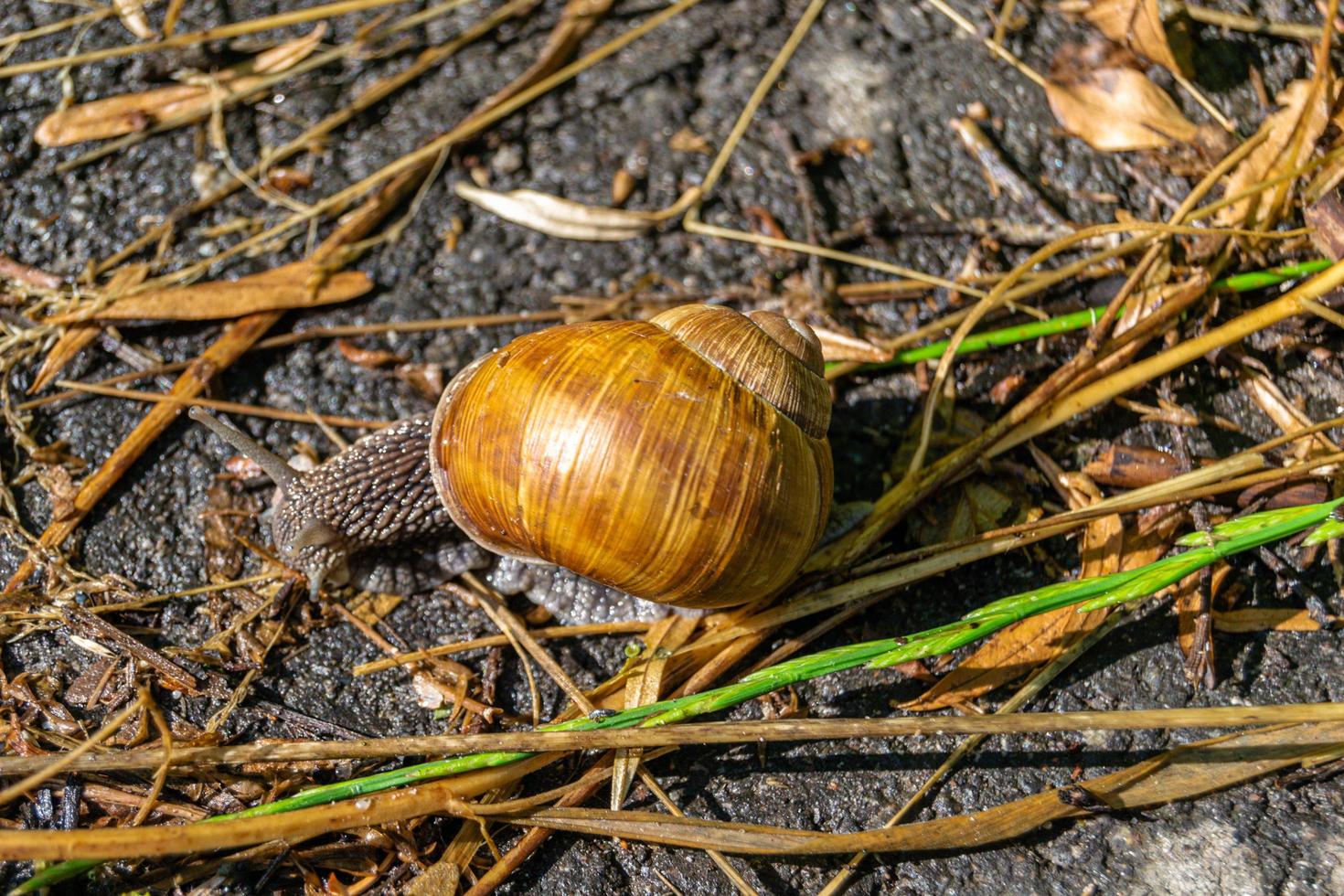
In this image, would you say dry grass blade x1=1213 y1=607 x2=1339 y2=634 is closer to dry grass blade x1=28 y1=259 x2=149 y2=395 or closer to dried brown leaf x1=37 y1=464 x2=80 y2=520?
dried brown leaf x1=37 y1=464 x2=80 y2=520

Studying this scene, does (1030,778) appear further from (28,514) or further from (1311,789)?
(28,514)

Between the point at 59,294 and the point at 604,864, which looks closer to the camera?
the point at 604,864

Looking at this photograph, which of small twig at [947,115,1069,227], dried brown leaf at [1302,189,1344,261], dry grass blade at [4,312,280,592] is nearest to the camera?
dry grass blade at [4,312,280,592]

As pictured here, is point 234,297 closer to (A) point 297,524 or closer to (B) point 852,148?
(A) point 297,524

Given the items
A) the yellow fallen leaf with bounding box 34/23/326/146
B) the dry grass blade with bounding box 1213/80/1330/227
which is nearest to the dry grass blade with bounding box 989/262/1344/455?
the dry grass blade with bounding box 1213/80/1330/227

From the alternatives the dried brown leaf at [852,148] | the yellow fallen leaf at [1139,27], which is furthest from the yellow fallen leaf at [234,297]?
the yellow fallen leaf at [1139,27]

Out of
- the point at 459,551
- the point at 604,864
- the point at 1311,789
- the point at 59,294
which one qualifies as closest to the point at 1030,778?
the point at 1311,789
